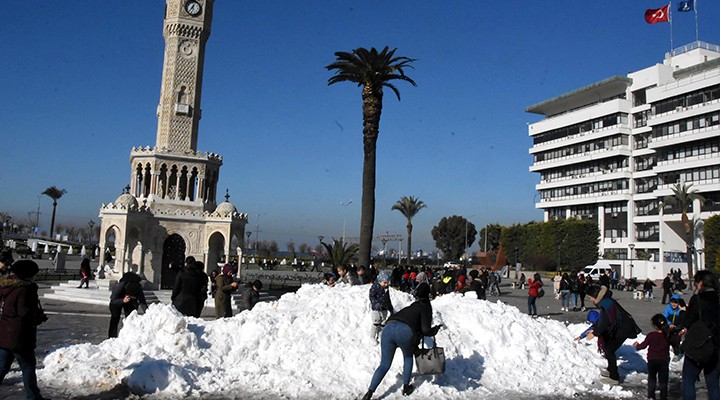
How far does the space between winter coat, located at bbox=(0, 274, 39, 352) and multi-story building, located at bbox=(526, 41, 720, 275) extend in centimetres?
5558

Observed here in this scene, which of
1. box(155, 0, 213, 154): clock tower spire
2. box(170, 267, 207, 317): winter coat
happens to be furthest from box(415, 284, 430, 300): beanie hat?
box(155, 0, 213, 154): clock tower spire

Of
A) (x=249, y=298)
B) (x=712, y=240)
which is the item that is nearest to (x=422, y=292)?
(x=249, y=298)

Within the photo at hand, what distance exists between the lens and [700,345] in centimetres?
660

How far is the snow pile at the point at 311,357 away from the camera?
839 centimetres

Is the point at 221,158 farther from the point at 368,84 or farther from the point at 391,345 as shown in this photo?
the point at 391,345

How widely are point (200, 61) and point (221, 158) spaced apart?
502 centimetres

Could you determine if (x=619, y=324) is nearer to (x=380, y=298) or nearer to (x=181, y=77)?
(x=380, y=298)

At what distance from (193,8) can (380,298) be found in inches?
954

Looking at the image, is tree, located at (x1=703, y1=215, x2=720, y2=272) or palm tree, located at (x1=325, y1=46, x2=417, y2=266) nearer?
palm tree, located at (x1=325, y1=46, x2=417, y2=266)

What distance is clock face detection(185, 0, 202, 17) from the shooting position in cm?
2924

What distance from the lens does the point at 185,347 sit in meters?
9.20

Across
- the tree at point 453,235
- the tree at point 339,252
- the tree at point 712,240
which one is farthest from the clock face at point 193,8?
the tree at point 453,235

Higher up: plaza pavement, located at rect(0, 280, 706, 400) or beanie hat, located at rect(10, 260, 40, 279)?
beanie hat, located at rect(10, 260, 40, 279)

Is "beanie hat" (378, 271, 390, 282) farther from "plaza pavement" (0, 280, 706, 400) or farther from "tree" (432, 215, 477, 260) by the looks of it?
"tree" (432, 215, 477, 260)
